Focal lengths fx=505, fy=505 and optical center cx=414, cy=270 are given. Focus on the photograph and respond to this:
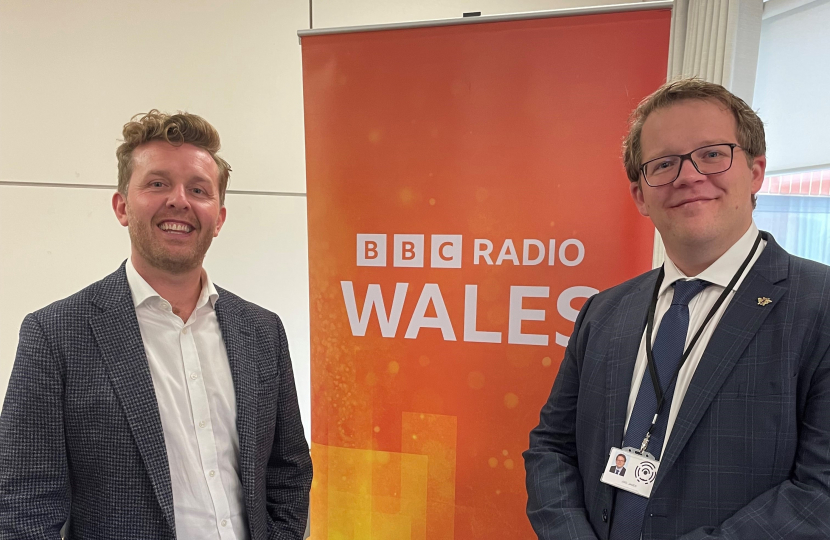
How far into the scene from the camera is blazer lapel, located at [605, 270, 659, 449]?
4.17 feet

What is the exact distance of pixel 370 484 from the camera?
2305mm

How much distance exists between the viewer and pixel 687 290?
1.28m

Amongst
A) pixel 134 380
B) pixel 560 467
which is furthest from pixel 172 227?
pixel 560 467

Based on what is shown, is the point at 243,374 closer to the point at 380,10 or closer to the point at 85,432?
the point at 85,432

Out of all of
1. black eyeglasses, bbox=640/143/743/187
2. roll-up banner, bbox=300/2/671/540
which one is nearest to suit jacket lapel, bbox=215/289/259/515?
roll-up banner, bbox=300/2/671/540

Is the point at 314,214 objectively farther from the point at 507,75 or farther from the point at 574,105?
the point at 574,105

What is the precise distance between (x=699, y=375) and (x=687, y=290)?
24 centimetres

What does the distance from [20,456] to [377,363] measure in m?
1.31

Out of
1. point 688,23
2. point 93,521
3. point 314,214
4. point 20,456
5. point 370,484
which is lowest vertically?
point 370,484

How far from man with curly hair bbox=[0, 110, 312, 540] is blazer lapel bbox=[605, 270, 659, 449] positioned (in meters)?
1.00

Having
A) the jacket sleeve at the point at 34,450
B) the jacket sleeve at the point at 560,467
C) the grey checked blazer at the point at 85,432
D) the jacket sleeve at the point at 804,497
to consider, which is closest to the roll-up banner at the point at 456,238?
the jacket sleeve at the point at 560,467

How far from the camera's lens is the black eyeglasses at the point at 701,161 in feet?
4.04

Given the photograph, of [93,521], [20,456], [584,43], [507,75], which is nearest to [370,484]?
[93,521]

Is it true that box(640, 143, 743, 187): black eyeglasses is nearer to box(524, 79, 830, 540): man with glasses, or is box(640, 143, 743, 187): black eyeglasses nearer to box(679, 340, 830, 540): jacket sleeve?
box(524, 79, 830, 540): man with glasses
